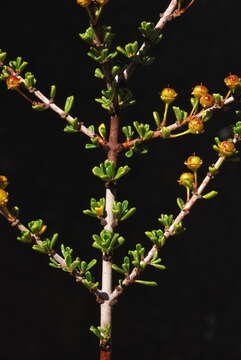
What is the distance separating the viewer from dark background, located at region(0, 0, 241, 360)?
359 centimetres

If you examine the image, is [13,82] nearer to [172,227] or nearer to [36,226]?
[36,226]

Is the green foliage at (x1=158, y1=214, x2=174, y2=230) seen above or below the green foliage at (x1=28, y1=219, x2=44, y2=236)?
above

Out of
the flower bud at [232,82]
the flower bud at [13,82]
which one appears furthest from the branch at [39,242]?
the flower bud at [232,82]

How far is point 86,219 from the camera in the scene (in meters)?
3.75

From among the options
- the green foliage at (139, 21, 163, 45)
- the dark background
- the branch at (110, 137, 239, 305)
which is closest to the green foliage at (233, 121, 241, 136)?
the branch at (110, 137, 239, 305)

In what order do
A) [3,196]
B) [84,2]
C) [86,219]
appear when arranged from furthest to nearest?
[86,219]
[3,196]
[84,2]

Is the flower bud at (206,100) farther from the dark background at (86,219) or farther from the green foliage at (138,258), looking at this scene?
the dark background at (86,219)

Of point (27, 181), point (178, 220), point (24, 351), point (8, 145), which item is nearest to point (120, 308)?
point (24, 351)

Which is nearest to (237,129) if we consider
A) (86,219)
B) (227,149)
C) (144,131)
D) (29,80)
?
(227,149)

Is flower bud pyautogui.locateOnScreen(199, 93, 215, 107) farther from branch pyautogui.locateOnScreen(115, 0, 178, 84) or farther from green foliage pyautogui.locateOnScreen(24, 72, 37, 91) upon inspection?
green foliage pyautogui.locateOnScreen(24, 72, 37, 91)

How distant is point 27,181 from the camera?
371 centimetres

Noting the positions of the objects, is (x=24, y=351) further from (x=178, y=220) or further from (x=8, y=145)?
(x=178, y=220)

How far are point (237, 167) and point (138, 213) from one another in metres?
0.86

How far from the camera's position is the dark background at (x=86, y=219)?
3592 mm
